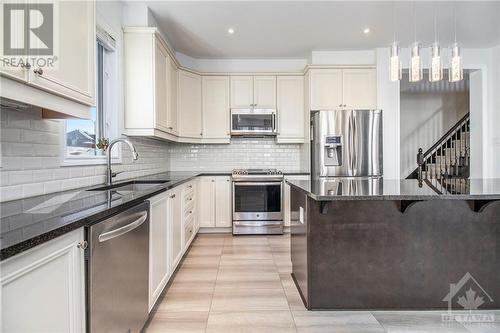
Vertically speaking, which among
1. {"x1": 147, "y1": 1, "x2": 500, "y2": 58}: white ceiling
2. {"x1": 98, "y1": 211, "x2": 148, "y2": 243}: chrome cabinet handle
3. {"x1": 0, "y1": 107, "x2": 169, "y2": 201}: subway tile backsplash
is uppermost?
{"x1": 147, "y1": 1, "x2": 500, "y2": 58}: white ceiling

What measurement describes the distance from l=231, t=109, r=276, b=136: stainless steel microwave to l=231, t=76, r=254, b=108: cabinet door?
0.15 m

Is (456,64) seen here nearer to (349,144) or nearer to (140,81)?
(349,144)

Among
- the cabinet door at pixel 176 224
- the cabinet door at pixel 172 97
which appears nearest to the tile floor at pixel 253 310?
the cabinet door at pixel 176 224

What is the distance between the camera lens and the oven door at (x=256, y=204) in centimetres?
438

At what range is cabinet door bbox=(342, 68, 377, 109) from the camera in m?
4.39

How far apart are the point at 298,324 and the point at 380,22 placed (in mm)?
3401

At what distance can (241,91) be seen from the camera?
4680 mm

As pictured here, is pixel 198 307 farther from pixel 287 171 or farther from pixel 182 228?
pixel 287 171

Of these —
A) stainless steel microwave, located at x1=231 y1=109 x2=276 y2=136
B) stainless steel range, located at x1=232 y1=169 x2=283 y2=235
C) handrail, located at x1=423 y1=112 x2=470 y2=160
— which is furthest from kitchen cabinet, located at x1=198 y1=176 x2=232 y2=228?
handrail, located at x1=423 y1=112 x2=470 y2=160

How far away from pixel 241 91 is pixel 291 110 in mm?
836

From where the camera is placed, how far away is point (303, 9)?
3264 millimetres

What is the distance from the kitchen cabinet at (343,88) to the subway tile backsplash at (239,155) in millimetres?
910

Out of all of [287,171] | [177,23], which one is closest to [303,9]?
[177,23]

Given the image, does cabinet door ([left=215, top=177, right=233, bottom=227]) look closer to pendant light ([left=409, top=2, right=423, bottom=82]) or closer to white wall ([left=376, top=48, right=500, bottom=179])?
white wall ([left=376, top=48, right=500, bottom=179])
